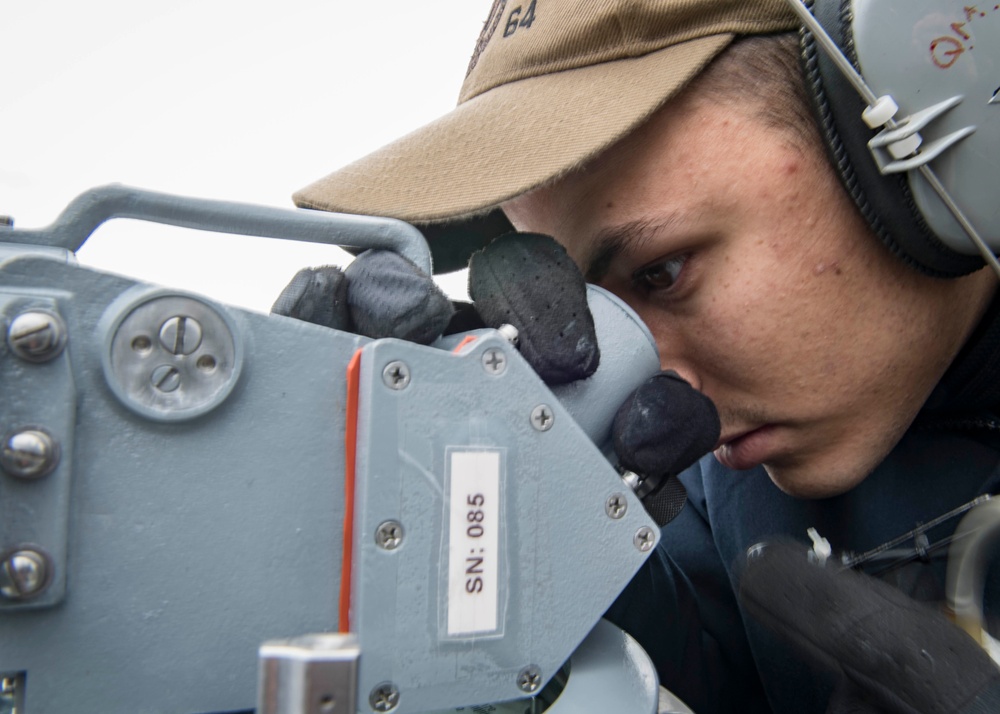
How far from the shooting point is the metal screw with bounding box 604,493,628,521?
2.52 ft

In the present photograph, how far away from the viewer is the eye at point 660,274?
1.05 meters

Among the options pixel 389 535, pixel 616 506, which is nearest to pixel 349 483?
pixel 389 535

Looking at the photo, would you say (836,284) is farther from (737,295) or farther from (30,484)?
(30,484)

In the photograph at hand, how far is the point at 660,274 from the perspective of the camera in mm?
1074

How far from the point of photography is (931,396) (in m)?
1.23

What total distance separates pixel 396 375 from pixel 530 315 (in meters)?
0.19

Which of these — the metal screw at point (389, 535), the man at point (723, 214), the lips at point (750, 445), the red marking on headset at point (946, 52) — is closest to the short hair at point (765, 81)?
the man at point (723, 214)

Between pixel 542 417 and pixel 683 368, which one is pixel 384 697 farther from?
pixel 683 368

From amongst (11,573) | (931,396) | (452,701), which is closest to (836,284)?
(931,396)

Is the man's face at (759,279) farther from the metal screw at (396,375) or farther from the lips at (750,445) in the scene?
the metal screw at (396,375)

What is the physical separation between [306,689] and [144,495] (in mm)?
220

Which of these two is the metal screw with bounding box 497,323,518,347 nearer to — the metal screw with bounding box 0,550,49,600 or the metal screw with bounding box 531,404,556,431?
the metal screw with bounding box 531,404,556,431

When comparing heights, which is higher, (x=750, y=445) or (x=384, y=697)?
(x=750, y=445)

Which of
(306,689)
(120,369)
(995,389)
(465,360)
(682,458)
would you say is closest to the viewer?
(306,689)
